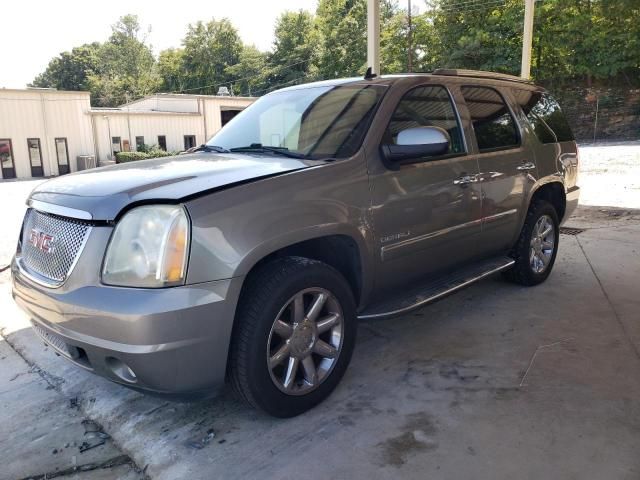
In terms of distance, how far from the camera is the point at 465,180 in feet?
12.5

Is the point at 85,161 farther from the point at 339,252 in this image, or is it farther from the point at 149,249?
the point at 149,249

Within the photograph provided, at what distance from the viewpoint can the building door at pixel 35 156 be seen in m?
30.0

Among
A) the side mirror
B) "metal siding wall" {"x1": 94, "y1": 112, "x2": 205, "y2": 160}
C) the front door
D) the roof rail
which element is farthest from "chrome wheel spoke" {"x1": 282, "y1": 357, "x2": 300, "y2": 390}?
"metal siding wall" {"x1": 94, "y1": 112, "x2": 205, "y2": 160}

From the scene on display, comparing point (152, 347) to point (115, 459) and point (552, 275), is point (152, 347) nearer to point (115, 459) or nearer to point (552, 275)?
point (115, 459)

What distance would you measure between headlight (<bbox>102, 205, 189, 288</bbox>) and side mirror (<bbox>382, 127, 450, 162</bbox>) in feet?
4.67

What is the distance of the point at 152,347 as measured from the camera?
2330mm

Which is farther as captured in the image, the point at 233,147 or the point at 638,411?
the point at 233,147

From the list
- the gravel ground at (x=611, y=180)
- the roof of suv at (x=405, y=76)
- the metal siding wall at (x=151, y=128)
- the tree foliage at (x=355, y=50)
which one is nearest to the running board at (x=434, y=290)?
the roof of suv at (x=405, y=76)

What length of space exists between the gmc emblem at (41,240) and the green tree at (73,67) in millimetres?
79946

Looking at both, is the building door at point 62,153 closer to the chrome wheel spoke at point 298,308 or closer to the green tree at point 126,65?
the chrome wheel spoke at point 298,308

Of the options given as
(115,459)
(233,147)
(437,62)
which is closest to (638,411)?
(115,459)

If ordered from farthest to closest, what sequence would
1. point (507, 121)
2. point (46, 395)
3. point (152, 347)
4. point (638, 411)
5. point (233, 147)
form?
point (507, 121), point (233, 147), point (46, 395), point (638, 411), point (152, 347)

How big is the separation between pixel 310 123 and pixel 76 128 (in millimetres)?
31566

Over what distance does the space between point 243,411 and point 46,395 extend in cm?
129
